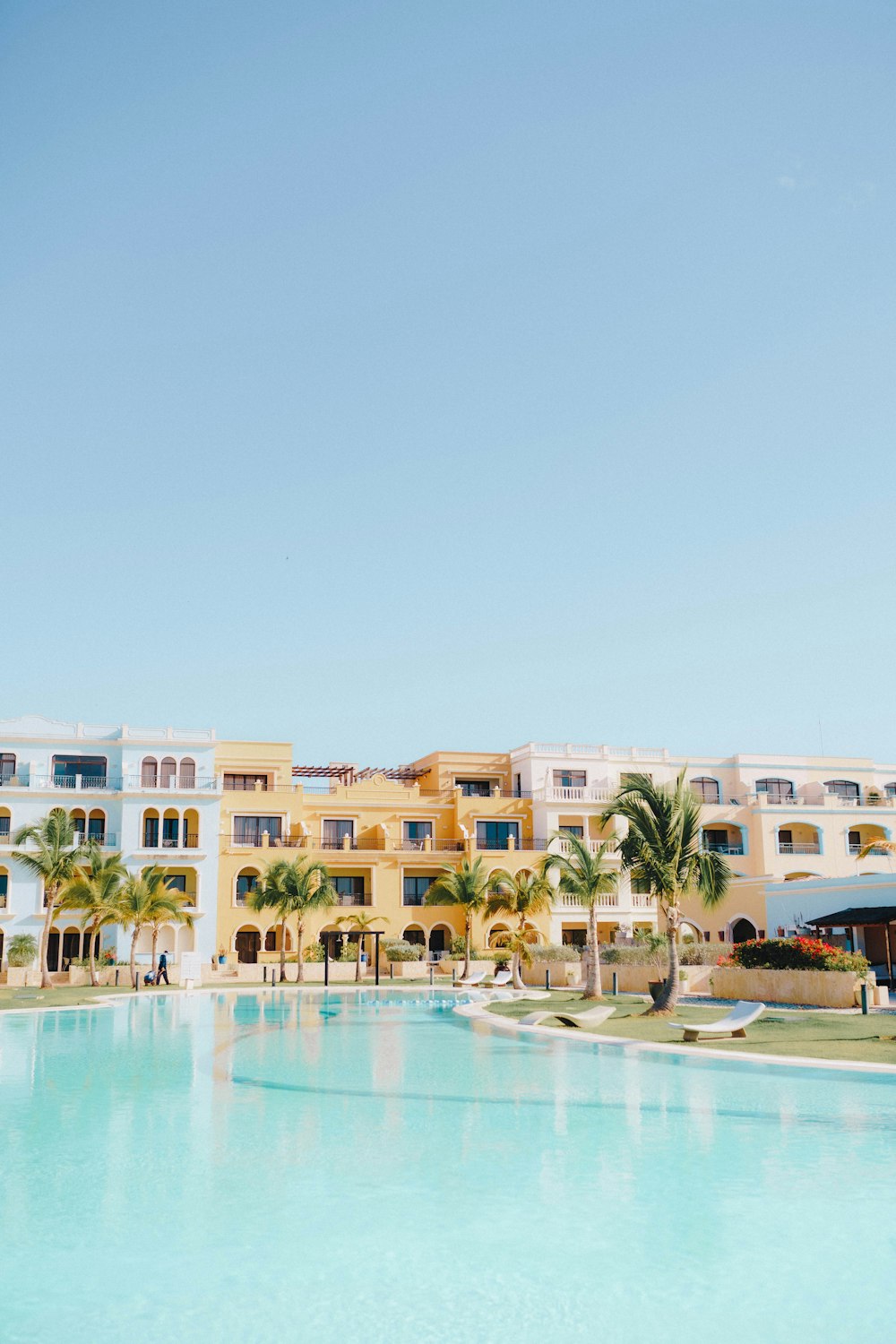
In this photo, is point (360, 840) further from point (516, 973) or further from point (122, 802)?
point (516, 973)

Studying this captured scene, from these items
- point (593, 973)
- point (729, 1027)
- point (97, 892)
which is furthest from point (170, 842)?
point (729, 1027)

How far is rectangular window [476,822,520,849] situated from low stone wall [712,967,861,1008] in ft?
84.3

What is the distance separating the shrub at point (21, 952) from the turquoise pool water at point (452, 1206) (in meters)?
30.7

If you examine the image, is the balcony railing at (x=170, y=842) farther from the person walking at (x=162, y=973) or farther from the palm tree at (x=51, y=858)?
the palm tree at (x=51, y=858)

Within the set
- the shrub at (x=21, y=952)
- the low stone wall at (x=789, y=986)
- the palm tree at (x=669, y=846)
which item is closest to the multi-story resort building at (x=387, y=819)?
the shrub at (x=21, y=952)

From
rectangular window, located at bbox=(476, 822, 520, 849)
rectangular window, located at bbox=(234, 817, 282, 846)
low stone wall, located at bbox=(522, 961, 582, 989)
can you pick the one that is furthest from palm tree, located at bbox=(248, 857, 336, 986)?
rectangular window, located at bbox=(476, 822, 520, 849)

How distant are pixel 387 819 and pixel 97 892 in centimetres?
1739

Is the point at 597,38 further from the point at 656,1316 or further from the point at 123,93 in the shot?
the point at 656,1316

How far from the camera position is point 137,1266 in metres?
7.45

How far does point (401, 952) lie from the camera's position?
47.3 metres

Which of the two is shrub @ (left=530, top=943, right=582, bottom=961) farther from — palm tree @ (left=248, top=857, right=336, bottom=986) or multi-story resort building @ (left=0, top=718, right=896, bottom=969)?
palm tree @ (left=248, top=857, right=336, bottom=986)

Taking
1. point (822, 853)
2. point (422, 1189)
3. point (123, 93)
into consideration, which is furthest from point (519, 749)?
point (422, 1189)

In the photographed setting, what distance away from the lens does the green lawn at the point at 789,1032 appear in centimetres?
1756

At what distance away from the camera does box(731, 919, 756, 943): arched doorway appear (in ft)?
160
